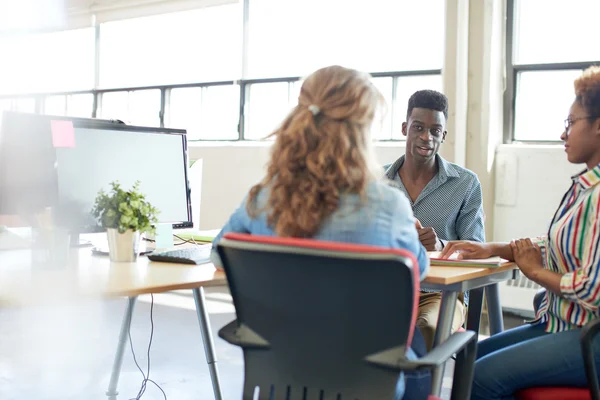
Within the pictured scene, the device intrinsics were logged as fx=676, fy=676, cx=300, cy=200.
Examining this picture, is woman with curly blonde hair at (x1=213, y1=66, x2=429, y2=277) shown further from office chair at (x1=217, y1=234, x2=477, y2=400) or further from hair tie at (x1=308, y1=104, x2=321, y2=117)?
office chair at (x1=217, y1=234, x2=477, y2=400)

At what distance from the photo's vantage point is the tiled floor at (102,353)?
2.99 m

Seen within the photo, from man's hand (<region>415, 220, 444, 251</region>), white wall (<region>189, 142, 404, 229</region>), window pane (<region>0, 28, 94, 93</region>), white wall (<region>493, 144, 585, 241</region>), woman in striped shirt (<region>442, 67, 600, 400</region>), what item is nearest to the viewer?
window pane (<region>0, 28, 94, 93</region>)

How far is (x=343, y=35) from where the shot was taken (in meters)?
5.15

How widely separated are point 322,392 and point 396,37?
13.1 ft

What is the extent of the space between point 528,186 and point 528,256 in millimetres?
2519

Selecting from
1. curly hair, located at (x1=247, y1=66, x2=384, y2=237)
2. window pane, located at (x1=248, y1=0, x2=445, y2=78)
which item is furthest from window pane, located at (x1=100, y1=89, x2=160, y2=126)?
curly hair, located at (x1=247, y1=66, x2=384, y2=237)

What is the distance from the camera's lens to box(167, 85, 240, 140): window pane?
600 centimetres

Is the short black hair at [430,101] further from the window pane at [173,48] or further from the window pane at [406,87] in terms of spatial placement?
the window pane at [173,48]

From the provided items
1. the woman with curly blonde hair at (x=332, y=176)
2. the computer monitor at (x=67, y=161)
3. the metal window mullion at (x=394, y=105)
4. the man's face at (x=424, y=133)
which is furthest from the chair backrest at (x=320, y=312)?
the metal window mullion at (x=394, y=105)

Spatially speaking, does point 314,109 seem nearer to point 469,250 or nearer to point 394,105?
point 469,250

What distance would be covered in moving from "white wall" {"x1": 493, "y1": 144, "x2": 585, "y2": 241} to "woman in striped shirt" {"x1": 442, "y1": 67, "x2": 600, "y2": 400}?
95.8 inches

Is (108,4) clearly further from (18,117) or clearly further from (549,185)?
(18,117)

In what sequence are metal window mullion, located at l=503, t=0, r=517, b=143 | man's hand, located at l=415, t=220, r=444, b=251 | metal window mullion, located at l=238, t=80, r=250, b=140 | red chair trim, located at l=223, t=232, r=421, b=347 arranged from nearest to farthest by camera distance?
red chair trim, located at l=223, t=232, r=421, b=347 → man's hand, located at l=415, t=220, r=444, b=251 → metal window mullion, located at l=503, t=0, r=517, b=143 → metal window mullion, located at l=238, t=80, r=250, b=140

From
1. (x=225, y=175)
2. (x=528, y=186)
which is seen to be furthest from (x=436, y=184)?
(x=225, y=175)
